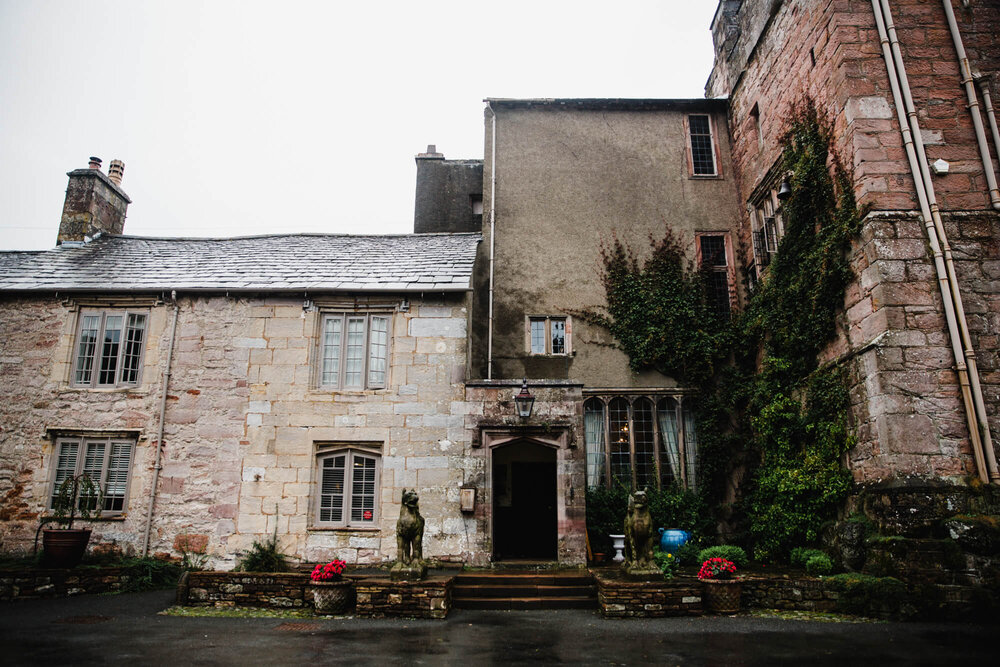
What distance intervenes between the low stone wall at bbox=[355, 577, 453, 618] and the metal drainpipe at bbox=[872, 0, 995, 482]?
8.25 m

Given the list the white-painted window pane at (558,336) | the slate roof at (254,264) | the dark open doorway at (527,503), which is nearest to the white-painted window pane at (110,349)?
the slate roof at (254,264)

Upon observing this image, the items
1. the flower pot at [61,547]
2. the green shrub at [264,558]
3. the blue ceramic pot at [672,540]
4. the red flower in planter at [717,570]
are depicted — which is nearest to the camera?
the red flower in planter at [717,570]

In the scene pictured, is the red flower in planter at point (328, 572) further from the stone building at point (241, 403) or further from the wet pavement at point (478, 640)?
the stone building at point (241, 403)

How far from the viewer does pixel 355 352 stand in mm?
13203

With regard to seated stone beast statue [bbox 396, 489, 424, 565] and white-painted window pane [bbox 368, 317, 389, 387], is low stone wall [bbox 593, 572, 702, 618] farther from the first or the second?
white-painted window pane [bbox 368, 317, 389, 387]

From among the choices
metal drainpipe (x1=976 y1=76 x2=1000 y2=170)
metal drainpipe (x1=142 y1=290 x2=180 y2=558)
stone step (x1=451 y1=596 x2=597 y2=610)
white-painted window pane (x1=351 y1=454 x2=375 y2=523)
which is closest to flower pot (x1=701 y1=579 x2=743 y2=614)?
stone step (x1=451 y1=596 x2=597 y2=610)

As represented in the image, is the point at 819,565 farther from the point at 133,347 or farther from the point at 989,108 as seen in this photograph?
the point at 133,347

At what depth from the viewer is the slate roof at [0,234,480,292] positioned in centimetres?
1334

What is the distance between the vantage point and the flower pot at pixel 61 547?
11141 mm

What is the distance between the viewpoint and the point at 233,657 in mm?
7164

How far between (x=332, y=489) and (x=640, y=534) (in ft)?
19.6

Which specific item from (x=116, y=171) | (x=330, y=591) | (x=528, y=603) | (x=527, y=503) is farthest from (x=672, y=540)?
(x=116, y=171)

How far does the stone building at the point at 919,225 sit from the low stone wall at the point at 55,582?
42.3ft

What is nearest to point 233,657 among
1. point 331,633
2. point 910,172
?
point 331,633
